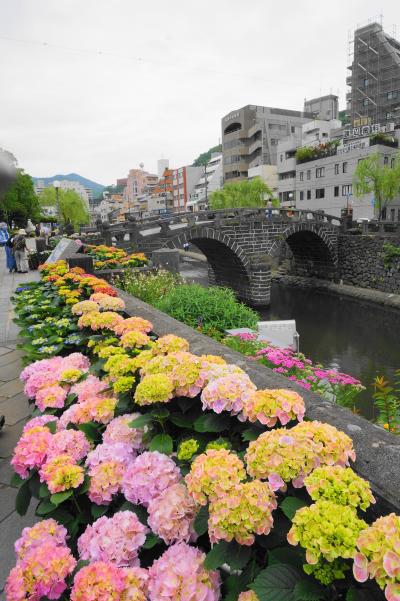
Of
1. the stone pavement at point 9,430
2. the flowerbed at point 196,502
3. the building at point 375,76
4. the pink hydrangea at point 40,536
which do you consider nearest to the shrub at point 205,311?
the stone pavement at point 9,430

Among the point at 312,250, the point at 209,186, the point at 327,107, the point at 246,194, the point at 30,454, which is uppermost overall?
the point at 327,107

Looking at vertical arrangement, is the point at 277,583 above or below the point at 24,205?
below

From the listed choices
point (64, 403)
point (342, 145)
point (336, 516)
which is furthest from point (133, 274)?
point (342, 145)

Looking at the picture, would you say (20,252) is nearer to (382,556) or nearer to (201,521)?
(201,521)

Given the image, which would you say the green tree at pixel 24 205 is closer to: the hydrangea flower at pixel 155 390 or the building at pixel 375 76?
the building at pixel 375 76

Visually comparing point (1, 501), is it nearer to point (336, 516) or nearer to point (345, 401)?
point (336, 516)

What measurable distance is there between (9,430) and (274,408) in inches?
107

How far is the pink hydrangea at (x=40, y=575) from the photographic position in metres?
1.44

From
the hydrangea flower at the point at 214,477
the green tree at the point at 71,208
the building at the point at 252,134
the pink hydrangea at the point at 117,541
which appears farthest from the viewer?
the green tree at the point at 71,208

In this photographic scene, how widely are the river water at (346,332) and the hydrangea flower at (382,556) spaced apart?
311 inches

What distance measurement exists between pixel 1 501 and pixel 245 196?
40987mm

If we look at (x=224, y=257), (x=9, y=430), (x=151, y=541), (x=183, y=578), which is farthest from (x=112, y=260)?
(x=224, y=257)

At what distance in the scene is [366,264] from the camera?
23.1 meters

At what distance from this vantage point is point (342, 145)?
3547cm
